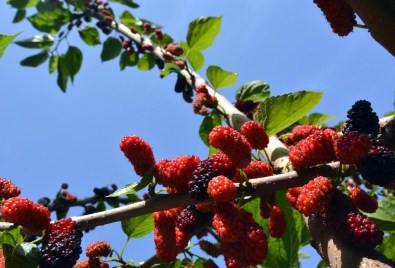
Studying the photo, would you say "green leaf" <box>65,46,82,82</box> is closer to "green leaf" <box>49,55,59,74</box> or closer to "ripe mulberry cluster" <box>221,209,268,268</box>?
"green leaf" <box>49,55,59,74</box>

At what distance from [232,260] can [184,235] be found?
0.21 meters

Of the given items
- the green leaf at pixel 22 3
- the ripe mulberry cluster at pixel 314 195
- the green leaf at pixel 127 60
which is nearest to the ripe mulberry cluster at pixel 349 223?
the ripe mulberry cluster at pixel 314 195

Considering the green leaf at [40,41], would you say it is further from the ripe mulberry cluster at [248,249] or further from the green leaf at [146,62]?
the ripe mulberry cluster at [248,249]

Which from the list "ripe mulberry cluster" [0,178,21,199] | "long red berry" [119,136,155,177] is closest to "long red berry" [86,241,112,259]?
"ripe mulberry cluster" [0,178,21,199]

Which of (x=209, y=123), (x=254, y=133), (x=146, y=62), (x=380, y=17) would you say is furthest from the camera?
(x=146, y=62)

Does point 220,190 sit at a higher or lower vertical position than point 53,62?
lower

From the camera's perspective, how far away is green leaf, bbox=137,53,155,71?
12.4ft

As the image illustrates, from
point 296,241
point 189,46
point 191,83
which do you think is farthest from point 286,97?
point 189,46

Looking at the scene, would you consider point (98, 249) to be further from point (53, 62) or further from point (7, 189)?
point (53, 62)

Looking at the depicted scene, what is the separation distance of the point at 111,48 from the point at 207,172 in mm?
3096

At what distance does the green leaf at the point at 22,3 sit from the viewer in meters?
4.26

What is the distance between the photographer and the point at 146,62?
382 centimetres

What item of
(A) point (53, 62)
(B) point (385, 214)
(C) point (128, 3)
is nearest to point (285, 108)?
(B) point (385, 214)

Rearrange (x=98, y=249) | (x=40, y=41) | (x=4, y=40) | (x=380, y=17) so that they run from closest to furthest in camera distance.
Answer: (x=380, y=17) < (x=98, y=249) < (x=4, y=40) < (x=40, y=41)
